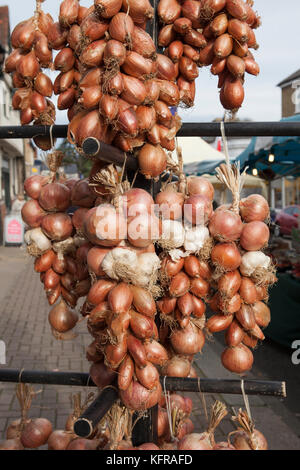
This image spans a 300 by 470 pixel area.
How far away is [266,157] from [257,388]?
6.59 m

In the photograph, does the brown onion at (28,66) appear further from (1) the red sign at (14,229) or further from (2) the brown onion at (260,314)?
(1) the red sign at (14,229)

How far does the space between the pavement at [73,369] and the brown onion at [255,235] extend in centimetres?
84

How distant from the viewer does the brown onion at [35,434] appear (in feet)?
5.94

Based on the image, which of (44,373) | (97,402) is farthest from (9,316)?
(97,402)

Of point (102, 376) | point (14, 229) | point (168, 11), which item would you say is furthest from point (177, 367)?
point (14, 229)

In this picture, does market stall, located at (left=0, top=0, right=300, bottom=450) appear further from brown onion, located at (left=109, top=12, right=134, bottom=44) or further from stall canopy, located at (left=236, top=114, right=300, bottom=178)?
stall canopy, located at (left=236, top=114, right=300, bottom=178)

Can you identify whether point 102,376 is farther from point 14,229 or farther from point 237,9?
point 14,229

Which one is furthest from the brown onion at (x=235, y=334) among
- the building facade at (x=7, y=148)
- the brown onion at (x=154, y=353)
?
the building facade at (x=7, y=148)

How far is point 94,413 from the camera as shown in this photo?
1.19m

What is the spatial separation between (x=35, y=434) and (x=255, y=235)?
135 centimetres

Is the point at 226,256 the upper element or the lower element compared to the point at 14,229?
upper
